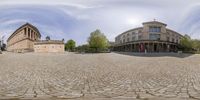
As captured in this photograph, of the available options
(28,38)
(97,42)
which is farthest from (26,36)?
(97,42)

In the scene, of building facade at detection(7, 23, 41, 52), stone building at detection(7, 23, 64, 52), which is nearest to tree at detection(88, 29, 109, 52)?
stone building at detection(7, 23, 64, 52)

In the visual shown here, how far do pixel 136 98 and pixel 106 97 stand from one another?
2.92ft

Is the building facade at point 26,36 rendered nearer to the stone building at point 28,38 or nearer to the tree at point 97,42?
the stone building at point 28,38

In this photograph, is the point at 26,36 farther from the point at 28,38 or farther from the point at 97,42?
the point at 97,42

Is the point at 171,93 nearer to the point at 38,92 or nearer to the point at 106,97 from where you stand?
the point at 106,97

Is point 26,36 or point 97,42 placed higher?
point 26,36

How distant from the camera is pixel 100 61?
22.3m

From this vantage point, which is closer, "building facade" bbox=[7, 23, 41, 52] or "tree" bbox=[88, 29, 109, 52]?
"building facade" bbox=[7, 23, 41, 52]

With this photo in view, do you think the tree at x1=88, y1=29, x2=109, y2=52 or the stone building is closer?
the stone building

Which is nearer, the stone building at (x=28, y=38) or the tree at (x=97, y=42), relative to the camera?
the stone building at (x=28, y=38)

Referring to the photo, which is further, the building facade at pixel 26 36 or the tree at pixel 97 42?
the tree at pixel 97 42

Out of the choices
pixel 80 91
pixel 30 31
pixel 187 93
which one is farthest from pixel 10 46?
pixel 187 93

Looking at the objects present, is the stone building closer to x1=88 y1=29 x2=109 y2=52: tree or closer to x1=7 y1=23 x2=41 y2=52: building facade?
x1=7 y1=23 x2=41 y2=52: building facade

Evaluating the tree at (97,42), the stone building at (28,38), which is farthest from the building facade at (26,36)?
the tree at (97,42)
